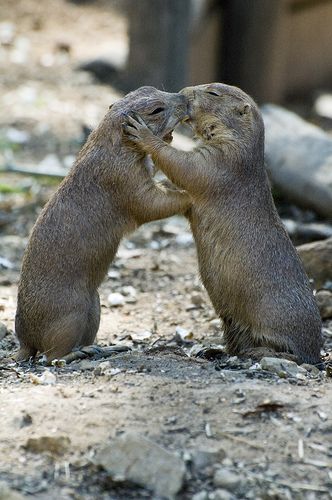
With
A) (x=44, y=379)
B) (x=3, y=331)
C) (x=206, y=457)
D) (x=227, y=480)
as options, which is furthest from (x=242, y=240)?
(x=227, y=480)

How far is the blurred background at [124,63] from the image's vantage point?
11383 millimetres

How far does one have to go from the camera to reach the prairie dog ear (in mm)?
6582

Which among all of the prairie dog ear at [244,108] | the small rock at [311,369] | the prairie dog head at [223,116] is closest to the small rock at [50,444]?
the small rock at [311,369]

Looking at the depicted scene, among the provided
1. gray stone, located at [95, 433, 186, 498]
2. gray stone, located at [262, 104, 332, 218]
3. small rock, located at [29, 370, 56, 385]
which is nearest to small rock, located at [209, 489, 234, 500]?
gray stone, located at [95, 433, 186, 498]

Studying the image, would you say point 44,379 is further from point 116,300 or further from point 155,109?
point 116,300

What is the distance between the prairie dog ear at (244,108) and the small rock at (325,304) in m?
1.95

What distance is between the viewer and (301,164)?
10.2 meters

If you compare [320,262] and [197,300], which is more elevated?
[320,262]

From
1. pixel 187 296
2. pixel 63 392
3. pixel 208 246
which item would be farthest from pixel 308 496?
pixel 187 296

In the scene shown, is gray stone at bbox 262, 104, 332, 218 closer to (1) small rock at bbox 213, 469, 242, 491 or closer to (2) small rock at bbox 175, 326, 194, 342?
(2) small rock at bbox 175, 326, 194, 342

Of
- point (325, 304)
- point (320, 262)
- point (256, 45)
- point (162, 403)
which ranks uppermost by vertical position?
point (256, 45)

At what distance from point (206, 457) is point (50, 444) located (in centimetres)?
77

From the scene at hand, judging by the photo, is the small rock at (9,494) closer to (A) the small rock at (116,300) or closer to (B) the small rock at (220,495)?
(B) the small rock at (220,495)

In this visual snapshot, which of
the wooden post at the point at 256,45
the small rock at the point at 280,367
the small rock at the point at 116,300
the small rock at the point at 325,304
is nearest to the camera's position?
the small rock at the point at 280,367
